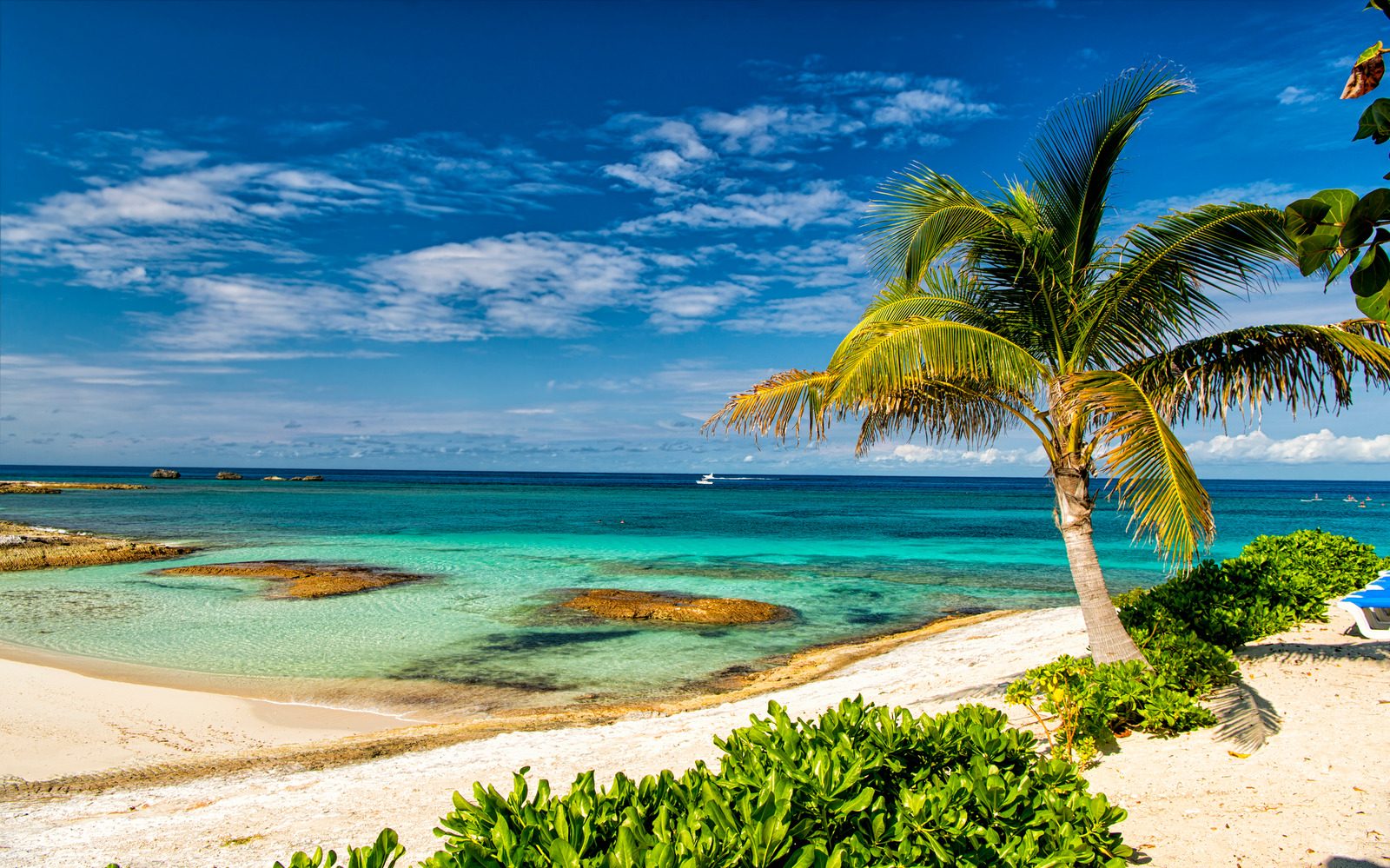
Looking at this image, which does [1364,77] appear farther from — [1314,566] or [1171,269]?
[1314,566]

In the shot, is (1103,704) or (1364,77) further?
(1103,704)

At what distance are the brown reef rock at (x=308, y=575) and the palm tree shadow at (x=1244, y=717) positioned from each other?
19216 mm

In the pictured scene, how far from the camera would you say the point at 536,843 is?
2.48 meters

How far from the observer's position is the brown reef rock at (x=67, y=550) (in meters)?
23.4

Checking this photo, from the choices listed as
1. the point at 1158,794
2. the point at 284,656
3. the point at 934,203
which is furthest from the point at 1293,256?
the point at 284,656

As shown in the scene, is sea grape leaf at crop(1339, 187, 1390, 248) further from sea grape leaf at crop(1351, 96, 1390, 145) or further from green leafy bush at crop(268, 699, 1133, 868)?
green leafy bush at crop(268, 699, 1133, 868)

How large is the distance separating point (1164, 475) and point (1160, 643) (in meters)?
2.45

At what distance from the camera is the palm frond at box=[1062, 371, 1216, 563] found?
5266 mm

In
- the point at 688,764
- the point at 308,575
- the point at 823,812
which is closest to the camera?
the point at 823,812

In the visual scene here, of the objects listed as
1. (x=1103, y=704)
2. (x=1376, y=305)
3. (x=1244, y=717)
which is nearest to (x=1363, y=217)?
(x=1376, y=305)

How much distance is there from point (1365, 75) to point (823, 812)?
2810 mm

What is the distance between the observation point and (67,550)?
991 inches

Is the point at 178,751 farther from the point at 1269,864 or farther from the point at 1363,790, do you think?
the point at 1363,790

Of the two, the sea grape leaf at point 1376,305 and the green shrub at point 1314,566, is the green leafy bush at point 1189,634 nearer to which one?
the green shrub at point 1314,566
